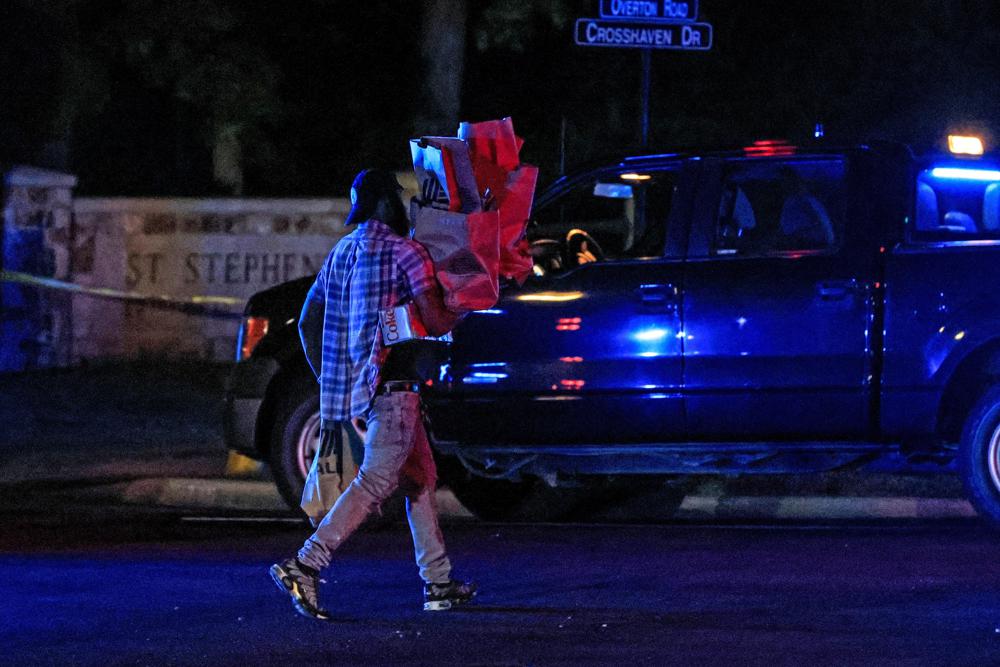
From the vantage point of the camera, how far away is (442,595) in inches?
317

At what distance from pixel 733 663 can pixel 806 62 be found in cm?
1731

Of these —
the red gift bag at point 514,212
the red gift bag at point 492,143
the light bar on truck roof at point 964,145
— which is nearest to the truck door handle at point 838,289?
the light bar on truck roof at point 964,145

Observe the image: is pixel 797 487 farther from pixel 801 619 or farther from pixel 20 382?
pixel 20 382

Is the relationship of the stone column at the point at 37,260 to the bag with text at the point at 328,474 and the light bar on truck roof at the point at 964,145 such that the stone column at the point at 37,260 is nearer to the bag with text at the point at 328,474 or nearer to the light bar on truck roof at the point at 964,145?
the light bar on truck roof at the point at 964,145

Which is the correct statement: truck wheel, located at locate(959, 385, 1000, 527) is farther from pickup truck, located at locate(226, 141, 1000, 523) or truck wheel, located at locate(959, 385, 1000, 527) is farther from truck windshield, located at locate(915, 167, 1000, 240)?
truck windshield, located at locate(915, 167, 1000, 240)

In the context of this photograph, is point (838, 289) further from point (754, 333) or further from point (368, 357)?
point (368, 357)

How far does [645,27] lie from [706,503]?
332cm

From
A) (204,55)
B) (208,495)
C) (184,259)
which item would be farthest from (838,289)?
(204,55)

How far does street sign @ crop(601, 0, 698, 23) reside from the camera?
42.0 ft

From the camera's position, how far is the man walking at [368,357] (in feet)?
25.6

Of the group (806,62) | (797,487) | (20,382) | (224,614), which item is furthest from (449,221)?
(806,62)

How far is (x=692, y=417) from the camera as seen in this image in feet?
32.5

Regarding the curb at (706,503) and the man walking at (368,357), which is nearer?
the man walking at (368,357)

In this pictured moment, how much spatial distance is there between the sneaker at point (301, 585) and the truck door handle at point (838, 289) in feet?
10.3
